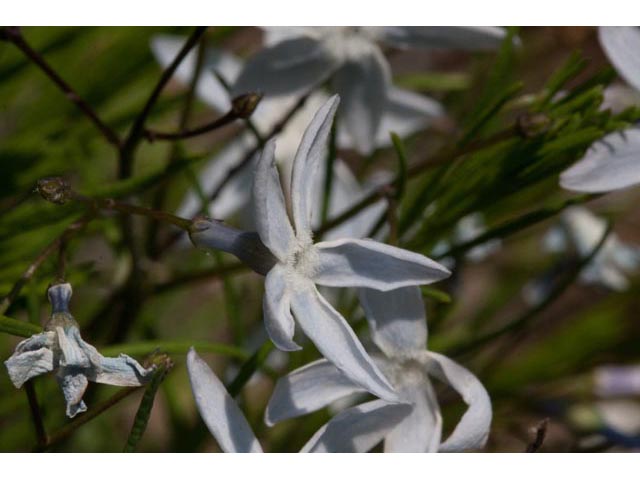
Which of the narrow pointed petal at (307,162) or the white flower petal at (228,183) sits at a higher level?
the narrow pointed petal at (307,162)

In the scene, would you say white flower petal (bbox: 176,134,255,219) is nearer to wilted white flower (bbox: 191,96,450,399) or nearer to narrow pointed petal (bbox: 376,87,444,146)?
narrow pointed petal (bbox: 376,87,444,146)

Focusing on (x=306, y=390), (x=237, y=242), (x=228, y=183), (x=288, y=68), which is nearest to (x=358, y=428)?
(x=306, y=390)

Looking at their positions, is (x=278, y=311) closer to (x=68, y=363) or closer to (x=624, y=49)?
(x=68, y=363)

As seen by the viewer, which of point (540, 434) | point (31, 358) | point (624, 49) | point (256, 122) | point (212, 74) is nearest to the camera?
point (31, 358)

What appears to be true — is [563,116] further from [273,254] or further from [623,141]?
[273,254]

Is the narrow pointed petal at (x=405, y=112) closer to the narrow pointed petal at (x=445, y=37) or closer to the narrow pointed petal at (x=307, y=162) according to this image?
the narrow pointed petal at (x=445, y=37)

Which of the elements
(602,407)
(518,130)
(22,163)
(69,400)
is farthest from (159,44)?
(602,407)

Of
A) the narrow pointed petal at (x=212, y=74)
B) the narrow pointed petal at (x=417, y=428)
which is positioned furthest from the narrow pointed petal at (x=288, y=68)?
the narrow pointed petal at (x=417, y=428)
